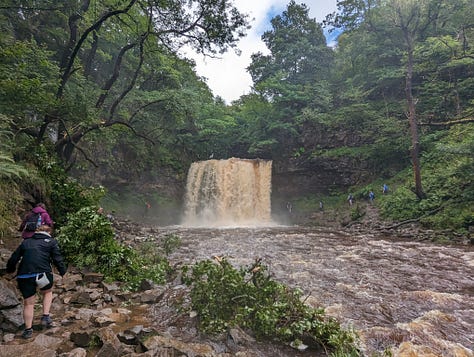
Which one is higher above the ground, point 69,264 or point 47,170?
point 47,170

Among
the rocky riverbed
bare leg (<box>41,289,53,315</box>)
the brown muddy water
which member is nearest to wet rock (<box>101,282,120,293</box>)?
the rocky riverbed

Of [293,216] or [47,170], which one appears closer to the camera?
[47,170]

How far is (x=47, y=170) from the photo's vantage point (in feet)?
25.0

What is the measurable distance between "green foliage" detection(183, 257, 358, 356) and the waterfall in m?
20.3

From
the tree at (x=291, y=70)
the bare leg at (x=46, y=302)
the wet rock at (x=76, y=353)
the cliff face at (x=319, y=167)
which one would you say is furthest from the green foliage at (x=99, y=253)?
the tree at (x=291, y=70)

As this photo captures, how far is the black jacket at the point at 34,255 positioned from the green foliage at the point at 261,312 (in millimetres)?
2329

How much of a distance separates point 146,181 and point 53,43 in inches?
537

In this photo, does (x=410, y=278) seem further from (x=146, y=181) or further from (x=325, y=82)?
(x=325, y=82)

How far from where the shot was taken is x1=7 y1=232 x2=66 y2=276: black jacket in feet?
12.1

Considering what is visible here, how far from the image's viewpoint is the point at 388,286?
611cm

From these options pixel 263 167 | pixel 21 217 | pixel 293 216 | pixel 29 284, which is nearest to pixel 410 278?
pixel 29 284

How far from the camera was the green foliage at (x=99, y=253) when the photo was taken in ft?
18.9

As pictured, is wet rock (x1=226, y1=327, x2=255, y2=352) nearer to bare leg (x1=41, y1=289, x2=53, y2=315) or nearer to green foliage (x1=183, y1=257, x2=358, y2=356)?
green foliage (x1=183, y1=257, x2=358, y2=356)

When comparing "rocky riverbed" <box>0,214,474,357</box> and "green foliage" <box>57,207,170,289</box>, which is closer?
"rocky riverbed" <box>0,214,474,357</box>
